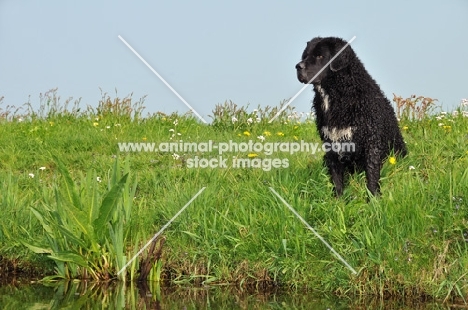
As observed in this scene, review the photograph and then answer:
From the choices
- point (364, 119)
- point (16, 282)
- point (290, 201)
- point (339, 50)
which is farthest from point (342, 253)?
point (16, 282)

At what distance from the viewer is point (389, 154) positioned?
763 cm

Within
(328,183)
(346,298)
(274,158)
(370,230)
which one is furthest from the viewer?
(274,158)

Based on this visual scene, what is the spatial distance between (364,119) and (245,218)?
1639 mm

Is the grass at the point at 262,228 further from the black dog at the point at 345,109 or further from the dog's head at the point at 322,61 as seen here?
the dog's head at the point at 322,61

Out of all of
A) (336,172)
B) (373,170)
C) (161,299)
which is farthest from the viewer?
(336,172)

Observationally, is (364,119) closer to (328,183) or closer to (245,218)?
(328,183)

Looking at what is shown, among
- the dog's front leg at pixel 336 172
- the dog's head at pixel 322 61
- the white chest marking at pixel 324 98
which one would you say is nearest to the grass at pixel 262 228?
the dog's front leg at pixel 336 172

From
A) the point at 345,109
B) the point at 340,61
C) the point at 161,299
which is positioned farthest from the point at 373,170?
the point at 161,299

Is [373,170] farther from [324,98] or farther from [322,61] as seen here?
[322,61]

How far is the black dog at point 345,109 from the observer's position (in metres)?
7.25

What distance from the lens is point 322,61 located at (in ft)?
23.9

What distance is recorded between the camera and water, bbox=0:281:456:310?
18.7ft

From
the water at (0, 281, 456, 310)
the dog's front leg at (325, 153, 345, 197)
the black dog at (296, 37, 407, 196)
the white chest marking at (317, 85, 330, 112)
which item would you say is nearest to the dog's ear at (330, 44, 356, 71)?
the black dog at (296, 37, 407, 196)

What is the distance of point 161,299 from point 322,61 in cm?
290
